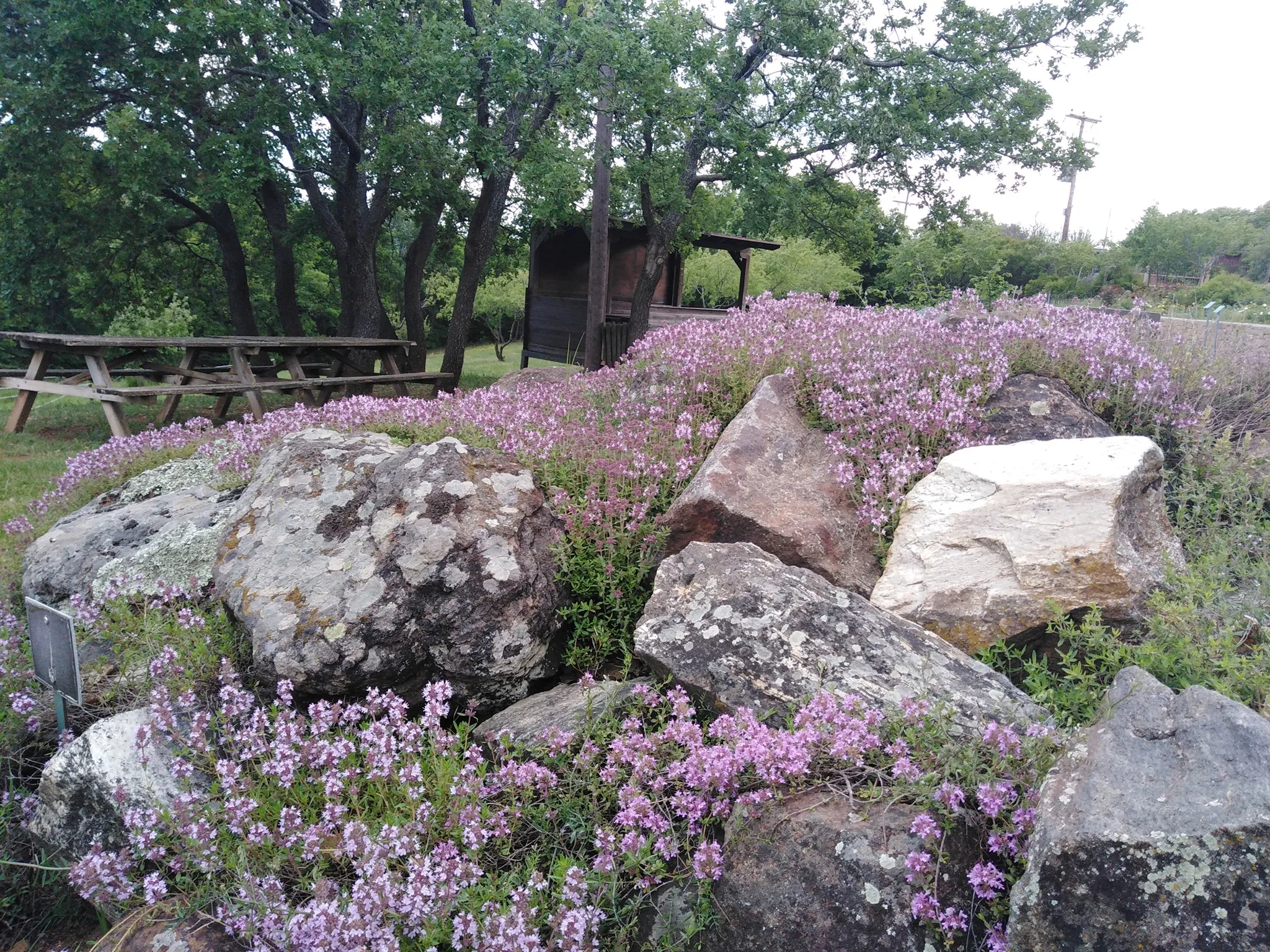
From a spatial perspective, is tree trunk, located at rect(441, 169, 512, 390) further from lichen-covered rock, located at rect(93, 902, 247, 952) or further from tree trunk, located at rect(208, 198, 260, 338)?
lichen-covered rock, located at rect(93, 902, 247, 952)

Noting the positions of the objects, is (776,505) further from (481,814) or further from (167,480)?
(167,480)

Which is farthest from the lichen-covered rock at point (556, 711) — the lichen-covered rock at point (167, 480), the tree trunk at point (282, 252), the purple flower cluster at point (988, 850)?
the tree trunk at point (282, 252)

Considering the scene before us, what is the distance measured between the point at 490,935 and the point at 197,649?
2187 mm

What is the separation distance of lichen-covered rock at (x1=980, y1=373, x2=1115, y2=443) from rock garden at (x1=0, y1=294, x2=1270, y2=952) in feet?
0.11

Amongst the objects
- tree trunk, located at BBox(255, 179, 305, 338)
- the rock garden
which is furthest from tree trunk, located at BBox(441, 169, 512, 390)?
the rock garden

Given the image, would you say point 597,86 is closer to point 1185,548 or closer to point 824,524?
point 824,524

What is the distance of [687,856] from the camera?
8.55ft

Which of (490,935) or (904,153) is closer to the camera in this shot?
(490,935)

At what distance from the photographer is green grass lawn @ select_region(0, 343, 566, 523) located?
8836mm

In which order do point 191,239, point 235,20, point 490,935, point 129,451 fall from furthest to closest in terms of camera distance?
point 191,239
point 235,20
point 129,451
point 490,935

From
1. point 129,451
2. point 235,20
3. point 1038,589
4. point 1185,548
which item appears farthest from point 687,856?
point 235,20

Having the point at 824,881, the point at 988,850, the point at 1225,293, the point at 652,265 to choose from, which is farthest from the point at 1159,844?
the point at 1225,293

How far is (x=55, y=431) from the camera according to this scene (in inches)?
494

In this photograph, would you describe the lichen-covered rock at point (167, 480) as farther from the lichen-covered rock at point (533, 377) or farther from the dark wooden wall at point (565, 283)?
the dark wooden wall at point (565, 283)
